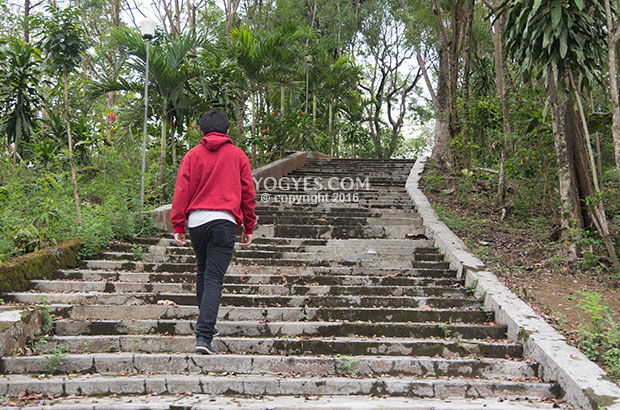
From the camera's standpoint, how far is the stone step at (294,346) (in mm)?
3908

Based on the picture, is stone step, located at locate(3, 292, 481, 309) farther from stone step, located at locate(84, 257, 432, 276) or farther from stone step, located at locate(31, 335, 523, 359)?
stone step, located at locate(84, 257, 432, 276)

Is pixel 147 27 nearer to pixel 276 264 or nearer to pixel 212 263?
pixel 276 264

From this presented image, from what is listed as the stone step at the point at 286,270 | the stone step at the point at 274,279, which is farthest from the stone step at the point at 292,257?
the stone step at the point at 274,279

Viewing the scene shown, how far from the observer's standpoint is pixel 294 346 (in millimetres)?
3963

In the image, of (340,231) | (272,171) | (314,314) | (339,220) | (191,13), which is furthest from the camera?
(191,13)

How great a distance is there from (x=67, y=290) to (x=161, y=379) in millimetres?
2243

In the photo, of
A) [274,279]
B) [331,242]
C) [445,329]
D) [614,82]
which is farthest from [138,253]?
[614,82]

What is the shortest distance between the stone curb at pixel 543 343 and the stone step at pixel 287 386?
175 mm

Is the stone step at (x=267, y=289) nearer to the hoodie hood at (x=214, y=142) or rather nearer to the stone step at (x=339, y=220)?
the hoodie hood at (x=214, y=142)

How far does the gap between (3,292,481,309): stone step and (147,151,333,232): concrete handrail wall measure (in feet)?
8.60

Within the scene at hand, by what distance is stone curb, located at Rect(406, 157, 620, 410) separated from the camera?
10.2ft

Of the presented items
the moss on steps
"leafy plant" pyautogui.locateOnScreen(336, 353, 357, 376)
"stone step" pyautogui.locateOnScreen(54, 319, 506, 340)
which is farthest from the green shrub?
"leafy plant" pyautogui.locateOnScreen(336, 353, 357, 376)

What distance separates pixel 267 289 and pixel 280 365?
5.28 feet

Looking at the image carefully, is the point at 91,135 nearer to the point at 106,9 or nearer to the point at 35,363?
the point at 35,363
